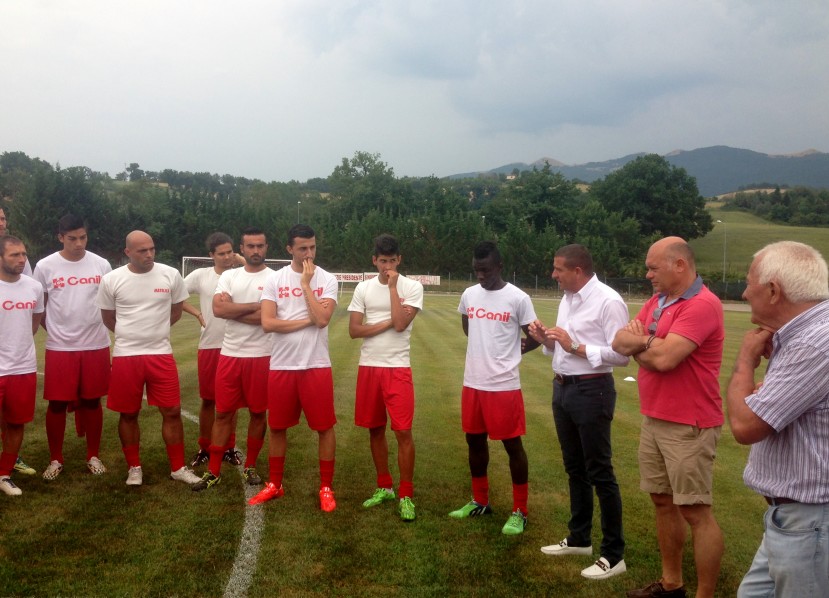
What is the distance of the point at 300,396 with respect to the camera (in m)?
5.88

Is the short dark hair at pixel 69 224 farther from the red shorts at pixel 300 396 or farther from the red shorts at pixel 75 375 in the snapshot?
the red shorts at pixel 300 396

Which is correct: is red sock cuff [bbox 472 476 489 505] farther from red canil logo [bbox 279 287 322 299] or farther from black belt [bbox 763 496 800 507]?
black belt [bbox 763 496 800 507]

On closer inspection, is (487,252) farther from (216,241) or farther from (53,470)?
(53,470)

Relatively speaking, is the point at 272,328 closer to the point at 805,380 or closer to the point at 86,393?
the point at 86,393

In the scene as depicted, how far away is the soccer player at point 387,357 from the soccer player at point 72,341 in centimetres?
267

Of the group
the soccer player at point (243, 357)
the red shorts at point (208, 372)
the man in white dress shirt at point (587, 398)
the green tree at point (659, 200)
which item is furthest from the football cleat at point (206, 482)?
the green tree at point (659, 200)

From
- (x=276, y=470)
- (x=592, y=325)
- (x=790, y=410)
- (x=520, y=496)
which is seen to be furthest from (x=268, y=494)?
(x=790, y=410)

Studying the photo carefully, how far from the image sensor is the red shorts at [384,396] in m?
5.73

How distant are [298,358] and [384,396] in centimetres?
81

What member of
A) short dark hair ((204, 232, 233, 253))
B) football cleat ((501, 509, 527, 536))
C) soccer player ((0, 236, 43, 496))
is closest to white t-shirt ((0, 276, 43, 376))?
soccer player ((0, 236, 43, 496))

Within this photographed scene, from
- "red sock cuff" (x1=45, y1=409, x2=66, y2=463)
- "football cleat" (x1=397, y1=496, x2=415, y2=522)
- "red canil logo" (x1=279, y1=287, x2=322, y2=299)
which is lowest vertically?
"football cleat" (x1=397, y1=496, x2=415, y2=522)

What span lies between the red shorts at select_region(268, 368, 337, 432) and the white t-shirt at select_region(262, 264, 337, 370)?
7 cm

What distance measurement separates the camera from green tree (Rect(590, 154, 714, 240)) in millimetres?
→ 86000

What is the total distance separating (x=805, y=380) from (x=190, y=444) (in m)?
6.92
